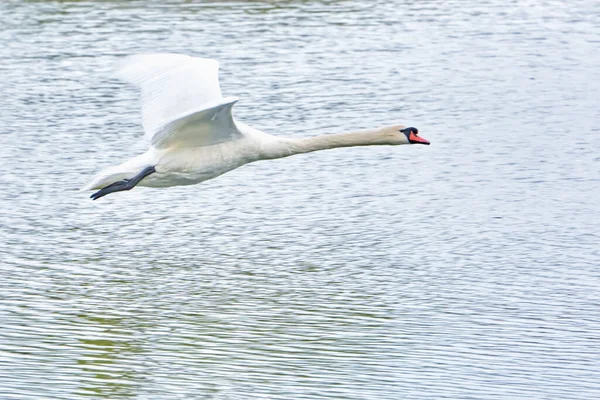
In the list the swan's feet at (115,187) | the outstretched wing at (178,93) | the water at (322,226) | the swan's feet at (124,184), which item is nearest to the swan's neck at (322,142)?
the outstretched wing at (178,93)

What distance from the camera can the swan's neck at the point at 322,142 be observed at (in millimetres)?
8969

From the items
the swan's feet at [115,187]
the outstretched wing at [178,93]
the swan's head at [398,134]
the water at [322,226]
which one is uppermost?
the outstretched wing at [178,93]

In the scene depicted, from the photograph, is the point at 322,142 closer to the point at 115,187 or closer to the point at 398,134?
the point at 398,134

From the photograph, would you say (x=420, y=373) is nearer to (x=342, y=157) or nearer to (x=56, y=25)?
(x=342, y=157)

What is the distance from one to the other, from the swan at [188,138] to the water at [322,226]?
99 cm

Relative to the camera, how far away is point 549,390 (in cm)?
783

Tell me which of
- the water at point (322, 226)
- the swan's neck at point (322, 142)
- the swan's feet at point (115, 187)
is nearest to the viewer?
the water at point (322, 226)

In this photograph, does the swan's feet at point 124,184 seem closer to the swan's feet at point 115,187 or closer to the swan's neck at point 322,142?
the swan's feet at point 115,187

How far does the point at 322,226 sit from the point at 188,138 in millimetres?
2496

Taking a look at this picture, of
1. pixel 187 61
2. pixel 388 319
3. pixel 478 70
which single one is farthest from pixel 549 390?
pixel 478 70

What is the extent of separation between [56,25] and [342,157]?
283 inches

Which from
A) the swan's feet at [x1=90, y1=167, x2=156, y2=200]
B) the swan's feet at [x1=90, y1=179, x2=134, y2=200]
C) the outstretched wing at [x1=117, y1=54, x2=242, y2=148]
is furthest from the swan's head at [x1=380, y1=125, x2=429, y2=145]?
the swan's feet at [x1=90, y1=179, x2=134, y2=200]

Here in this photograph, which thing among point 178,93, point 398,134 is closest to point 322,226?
point 398,134

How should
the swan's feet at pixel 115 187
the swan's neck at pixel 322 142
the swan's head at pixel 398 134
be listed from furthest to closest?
the swan's head at pixel 398 134, the swan's neck at pixel 322 142, the swan's feet at pixel 115 187
